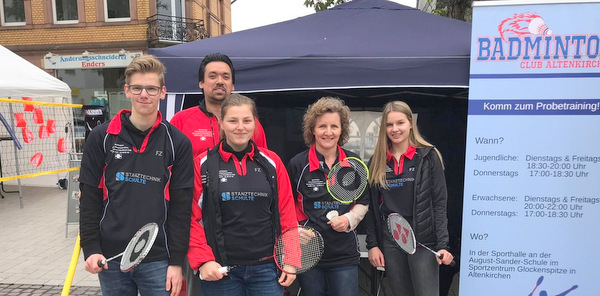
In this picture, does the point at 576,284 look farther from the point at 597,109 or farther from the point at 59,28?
the point at 59,28

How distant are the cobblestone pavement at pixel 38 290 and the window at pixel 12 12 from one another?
55.7ft

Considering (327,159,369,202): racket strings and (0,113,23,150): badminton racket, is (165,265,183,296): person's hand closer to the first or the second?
(327,159,369,202): racket strings

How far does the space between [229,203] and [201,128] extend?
77cm

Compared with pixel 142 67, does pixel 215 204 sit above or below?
below

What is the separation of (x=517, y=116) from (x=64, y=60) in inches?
710

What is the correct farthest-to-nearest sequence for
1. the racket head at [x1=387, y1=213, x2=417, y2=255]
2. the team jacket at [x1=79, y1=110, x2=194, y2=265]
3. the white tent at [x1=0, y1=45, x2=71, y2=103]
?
1. the white tent at [x1=0, y1=45, x2=71, y2=103]
2. the racket head at [x1=387, y1=213, x2=417, y2=255]
3. the team jacket at [x1=79, y1=110, x2=194, y2=265]

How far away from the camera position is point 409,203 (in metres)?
2.57

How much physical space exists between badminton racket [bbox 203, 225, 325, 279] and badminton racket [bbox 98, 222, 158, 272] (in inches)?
15.5

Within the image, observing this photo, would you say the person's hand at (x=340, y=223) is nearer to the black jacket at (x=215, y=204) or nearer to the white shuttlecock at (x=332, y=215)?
the white shuttlecock at (x=332, y=215)

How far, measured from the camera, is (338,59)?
3.27 m

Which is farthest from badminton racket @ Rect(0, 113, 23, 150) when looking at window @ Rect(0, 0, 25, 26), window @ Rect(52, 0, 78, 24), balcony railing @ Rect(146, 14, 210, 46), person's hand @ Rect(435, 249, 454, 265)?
window @ Rect(0, 0, 25, 26)

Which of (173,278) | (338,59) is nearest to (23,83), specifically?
(338,59)

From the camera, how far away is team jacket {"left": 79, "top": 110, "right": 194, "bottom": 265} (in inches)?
79.6

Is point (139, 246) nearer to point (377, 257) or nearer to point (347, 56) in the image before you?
point (377, 257)
